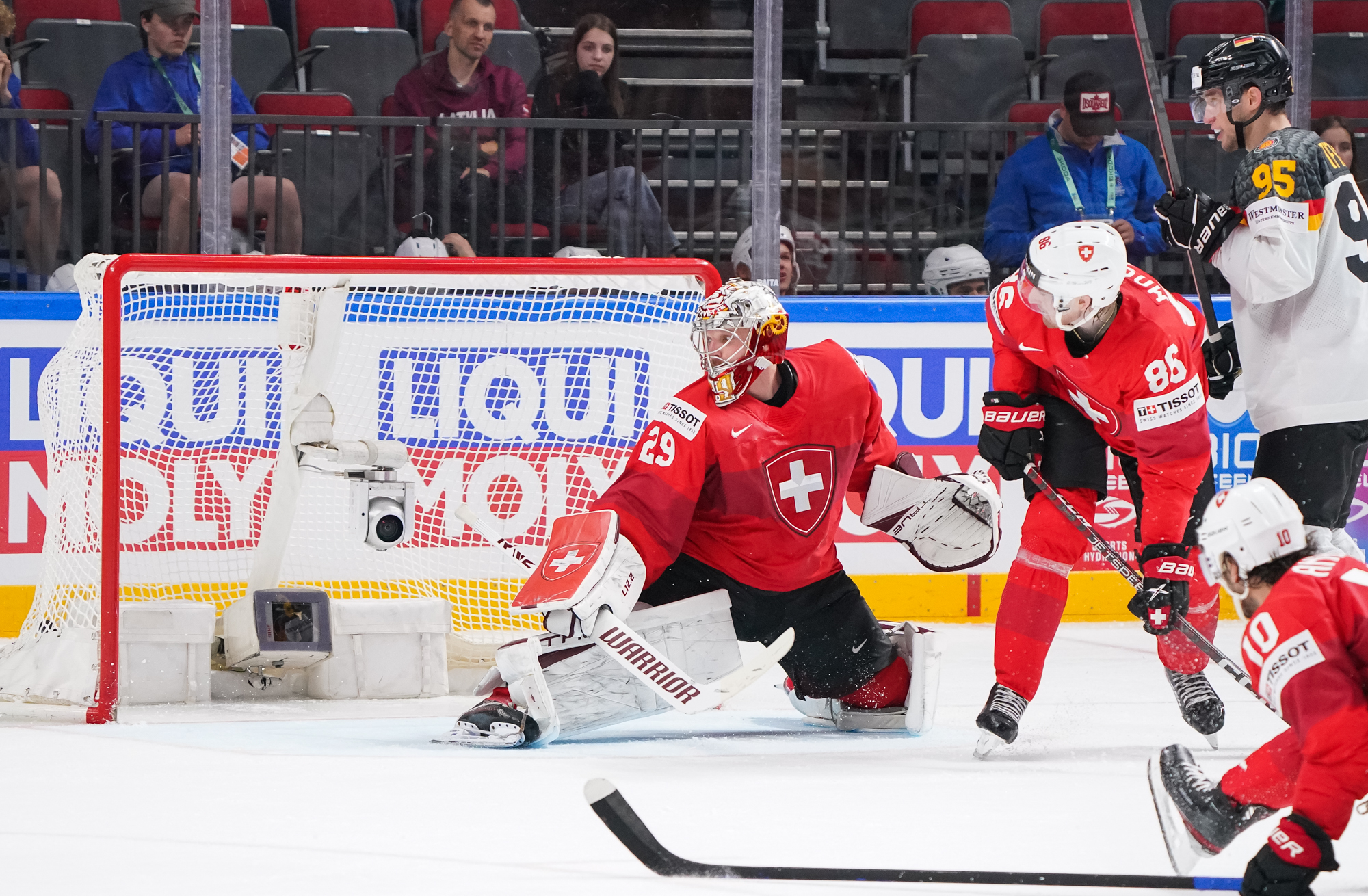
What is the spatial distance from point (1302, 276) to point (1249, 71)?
0.42 metres

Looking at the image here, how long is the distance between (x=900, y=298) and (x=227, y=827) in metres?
2.93

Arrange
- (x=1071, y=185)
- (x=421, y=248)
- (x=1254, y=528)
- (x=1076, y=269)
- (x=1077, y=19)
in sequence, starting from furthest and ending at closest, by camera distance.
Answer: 1. (x=1077, y=19)
2. (x=1071, y=185)
3. (x=421, y=248)
4. (x=1076, y=269)
5. (x=1254, y=528)

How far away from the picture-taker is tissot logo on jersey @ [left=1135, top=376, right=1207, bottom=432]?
3.10 meters

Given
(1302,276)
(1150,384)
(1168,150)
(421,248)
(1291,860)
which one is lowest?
(1291,860)

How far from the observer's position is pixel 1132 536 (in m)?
4.90

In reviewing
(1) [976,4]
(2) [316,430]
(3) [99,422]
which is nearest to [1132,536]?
(1) [976,4]

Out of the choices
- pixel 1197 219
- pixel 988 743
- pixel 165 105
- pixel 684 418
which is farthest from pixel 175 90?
pixel 988 743

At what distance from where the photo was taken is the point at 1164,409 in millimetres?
3100

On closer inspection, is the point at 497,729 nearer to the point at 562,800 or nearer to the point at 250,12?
the point at 562,800

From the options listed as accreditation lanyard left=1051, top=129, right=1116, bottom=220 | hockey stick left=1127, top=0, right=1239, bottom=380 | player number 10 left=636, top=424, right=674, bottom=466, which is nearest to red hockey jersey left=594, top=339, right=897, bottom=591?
player number 10 left=636, top=424, right=674, bottom=466

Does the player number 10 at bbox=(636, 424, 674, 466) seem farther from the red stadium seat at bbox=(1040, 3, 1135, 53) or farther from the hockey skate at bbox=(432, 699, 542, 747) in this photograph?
the red stadium seat at bbox=(1040, 3, 1135, 53)

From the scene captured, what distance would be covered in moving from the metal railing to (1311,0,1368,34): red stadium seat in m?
0.48

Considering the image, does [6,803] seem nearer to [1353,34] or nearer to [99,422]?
[99,422]

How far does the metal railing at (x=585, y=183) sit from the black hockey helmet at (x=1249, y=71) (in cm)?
170
